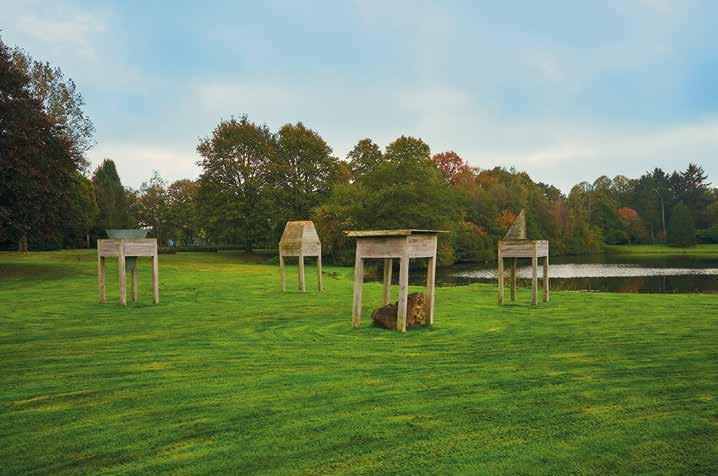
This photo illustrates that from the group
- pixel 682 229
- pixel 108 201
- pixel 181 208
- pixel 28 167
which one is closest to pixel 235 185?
pixel 108 201

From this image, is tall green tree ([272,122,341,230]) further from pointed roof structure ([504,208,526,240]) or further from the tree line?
pointed roof structure ([504,208,526,240])

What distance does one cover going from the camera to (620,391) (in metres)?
5.67

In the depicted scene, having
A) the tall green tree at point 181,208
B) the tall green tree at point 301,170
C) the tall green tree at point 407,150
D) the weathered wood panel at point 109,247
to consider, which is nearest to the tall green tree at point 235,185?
the tall green tree at point 301,170

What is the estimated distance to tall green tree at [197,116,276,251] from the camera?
53.5m

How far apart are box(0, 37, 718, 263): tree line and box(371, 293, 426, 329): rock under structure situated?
2064 cm

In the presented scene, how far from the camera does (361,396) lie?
5.63 meters

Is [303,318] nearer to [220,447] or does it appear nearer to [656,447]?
Result: [220,447]

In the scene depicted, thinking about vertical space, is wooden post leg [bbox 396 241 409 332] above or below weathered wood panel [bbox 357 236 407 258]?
below

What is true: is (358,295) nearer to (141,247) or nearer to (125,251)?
(141,247)

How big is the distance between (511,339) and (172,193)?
307 ft

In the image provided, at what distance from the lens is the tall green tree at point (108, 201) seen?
68.1 metres

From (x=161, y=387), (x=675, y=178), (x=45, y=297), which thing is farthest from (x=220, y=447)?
(x=675, y=178)

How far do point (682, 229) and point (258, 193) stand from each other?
81403 millimetres

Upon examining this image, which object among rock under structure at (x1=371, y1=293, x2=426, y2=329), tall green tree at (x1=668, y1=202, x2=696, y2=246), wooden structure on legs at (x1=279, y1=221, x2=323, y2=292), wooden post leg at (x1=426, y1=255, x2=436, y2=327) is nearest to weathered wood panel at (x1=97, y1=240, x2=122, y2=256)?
wooden structure on legs at (x1=279, y1=221, x2=323, y2=292)
